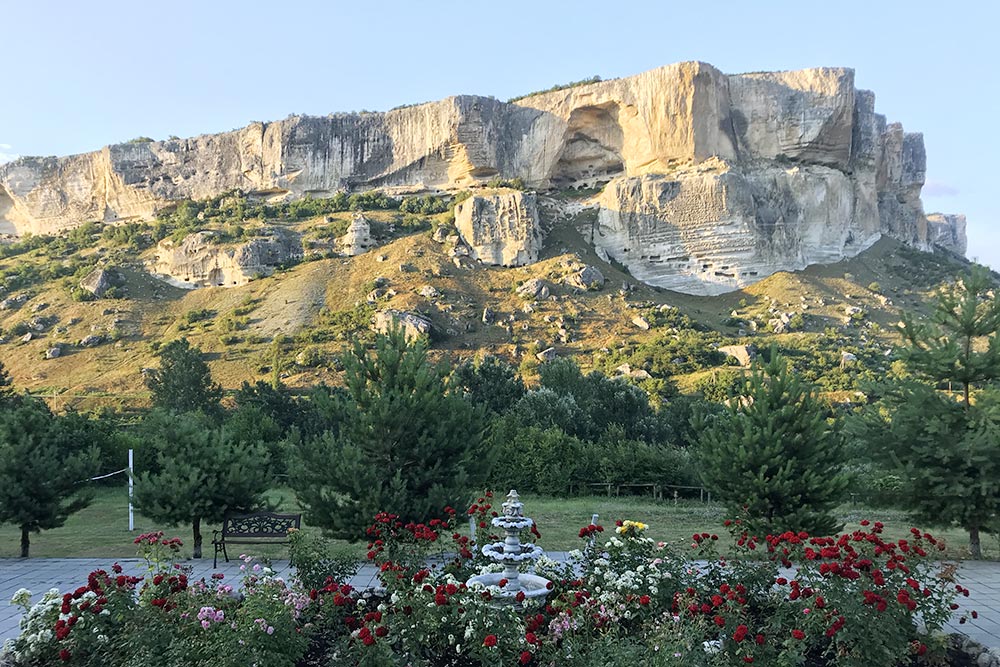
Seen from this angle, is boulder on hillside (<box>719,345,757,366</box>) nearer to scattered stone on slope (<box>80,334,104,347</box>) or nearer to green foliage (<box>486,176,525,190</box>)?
green foliage (<box>486,176,525,190</box>)

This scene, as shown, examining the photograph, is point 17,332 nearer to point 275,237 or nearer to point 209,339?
point 209,339

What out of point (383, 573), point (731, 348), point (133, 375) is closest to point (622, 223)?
point (731, 348)

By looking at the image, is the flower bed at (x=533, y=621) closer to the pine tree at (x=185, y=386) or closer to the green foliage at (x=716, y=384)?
the pine tree at (x=185, y=386)

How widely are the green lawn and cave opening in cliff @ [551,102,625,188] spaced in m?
48.2

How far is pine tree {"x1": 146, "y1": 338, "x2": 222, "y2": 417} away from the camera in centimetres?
2834

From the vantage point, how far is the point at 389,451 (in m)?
9.67

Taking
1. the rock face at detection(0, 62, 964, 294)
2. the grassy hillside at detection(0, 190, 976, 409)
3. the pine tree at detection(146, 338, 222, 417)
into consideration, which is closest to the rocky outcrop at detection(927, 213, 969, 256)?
the rock face at detection(0, 62, 964, 294)

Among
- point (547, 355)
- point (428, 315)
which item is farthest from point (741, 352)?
point (428, 315)

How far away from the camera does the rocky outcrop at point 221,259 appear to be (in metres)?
51.6

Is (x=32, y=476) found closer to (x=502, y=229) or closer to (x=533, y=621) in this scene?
(x=533, y=621)

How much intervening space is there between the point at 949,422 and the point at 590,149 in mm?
56313

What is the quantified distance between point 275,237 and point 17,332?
18.6 meters

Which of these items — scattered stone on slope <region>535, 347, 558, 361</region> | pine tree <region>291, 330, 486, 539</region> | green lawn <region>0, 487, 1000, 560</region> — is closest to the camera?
pine tree <region>291, 330, 486, 539</region>

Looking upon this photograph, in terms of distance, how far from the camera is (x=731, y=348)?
39.6 meters
